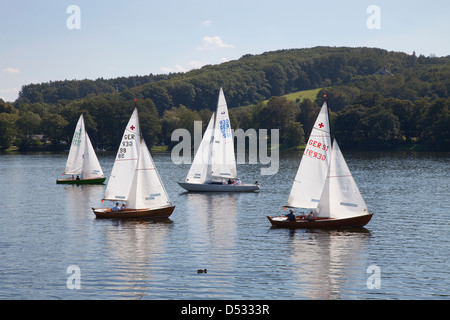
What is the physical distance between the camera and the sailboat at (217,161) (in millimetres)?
86312

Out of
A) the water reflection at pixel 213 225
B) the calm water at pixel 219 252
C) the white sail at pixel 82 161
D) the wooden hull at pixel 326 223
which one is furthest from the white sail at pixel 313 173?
the white sail at pixel 82 161

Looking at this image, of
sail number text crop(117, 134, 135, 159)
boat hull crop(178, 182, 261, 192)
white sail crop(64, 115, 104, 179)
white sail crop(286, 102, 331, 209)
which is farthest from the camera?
white sail crop(64, 115, 104, 179)

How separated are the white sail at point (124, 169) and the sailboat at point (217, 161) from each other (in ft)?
71.5

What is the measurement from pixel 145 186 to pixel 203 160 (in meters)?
26.0

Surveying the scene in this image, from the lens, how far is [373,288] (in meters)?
38.6

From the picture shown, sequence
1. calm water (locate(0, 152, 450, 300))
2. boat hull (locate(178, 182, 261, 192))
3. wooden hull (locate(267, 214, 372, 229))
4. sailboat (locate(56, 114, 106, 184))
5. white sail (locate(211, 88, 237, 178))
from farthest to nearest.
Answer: sailboat (locate(56, 114, 106, 184)), boat hull (locate(178, 182, 261, 192)), white sail (locate(211, 88, 237, 178)), wooden hull (locate(267, 214, 372, 229)), calm water (locate(0, 152, 450, 300))

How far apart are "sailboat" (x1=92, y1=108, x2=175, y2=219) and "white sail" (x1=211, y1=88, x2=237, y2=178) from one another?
73.9 feet

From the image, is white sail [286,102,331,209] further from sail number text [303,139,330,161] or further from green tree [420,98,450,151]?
green tree [420,98,450,151]

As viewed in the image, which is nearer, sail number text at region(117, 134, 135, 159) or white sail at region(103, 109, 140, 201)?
sail number text at region(117, 134, 135, 159)

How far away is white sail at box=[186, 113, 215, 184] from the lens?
86.7m

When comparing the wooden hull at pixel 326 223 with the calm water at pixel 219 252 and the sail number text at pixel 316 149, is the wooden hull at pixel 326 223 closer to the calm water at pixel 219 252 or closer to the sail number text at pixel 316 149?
the calm water at pixel 219 252

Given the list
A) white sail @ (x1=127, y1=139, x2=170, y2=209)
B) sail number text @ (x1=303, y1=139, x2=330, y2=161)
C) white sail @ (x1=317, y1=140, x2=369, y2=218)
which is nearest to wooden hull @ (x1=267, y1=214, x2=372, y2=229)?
white sail @ (x1=317, y1=140, x2=369, y2=218)

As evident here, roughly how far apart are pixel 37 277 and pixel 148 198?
908 inches
